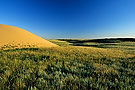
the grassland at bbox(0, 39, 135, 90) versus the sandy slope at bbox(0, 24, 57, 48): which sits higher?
the sandy slope at bbox(0, 24, 57, 48)

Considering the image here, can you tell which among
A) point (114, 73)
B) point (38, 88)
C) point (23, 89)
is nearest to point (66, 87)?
point (38, 88)

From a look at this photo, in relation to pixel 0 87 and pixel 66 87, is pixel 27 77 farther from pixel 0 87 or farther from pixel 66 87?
pixel 66 87

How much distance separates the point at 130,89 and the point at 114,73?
4.38 ft

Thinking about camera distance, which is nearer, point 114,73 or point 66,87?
point 66,87

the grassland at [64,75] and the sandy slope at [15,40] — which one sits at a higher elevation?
the sandy slope at [15,40]

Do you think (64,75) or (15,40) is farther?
(15,40)

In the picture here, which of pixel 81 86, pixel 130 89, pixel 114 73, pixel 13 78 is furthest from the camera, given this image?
pixel 114 73

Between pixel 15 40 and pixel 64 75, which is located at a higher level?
pixel 15 40

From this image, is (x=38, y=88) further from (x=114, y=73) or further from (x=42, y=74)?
(x=114, y=73)

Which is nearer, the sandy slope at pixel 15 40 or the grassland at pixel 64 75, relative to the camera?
the grassland at pixel 64 75

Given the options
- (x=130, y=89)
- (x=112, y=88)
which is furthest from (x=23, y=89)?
(x=130, y=89)

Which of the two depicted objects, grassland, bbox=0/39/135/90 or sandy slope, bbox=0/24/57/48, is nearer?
grassland, bbox=0/39/135/90

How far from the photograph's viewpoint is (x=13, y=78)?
128 inches

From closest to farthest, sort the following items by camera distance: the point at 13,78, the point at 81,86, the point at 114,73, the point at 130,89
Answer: the point at 130,89 < the point at 81,86 < the point at 13,78 < the point at 114,73
